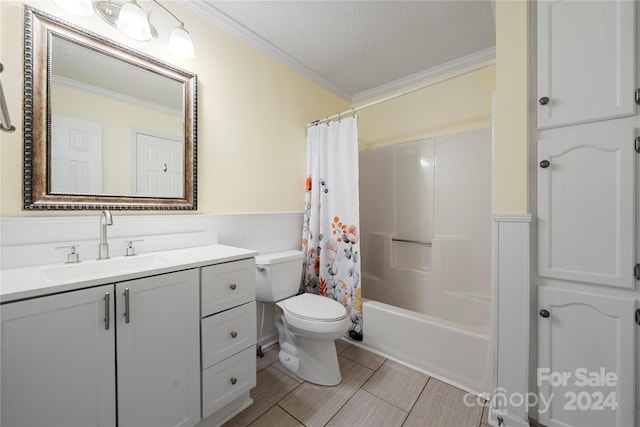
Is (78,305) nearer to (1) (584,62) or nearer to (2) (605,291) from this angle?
(2) (605,291)

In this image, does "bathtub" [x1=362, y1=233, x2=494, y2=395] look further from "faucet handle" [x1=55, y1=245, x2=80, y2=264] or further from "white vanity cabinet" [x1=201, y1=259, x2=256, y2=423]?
"faucet handle" [x1=55, y1=245, x2=80, y2=264]

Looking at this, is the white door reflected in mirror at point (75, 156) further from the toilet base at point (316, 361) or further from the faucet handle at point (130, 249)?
the toilet base at point (316, 361)

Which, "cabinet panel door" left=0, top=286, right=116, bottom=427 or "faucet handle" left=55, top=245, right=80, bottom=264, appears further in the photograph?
"faucet handle" left=55, top=245, right=80, bottom=264

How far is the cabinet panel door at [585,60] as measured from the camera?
40.5 inches

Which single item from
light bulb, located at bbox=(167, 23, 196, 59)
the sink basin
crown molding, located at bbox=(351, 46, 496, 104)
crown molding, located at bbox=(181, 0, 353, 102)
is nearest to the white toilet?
the sink basin

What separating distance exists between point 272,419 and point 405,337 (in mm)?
989

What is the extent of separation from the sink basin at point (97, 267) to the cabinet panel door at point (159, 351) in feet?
0.44

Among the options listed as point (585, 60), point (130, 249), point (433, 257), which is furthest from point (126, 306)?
point (433, 257)

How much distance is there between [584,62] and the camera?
111 centimetres

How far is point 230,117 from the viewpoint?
72.3 inches

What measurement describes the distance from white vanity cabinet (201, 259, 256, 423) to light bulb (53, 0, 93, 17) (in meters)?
1.34

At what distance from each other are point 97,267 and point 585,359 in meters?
2.25

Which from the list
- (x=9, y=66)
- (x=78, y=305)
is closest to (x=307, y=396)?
(x=78, y=305)

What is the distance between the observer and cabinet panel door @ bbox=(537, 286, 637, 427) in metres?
1.05
